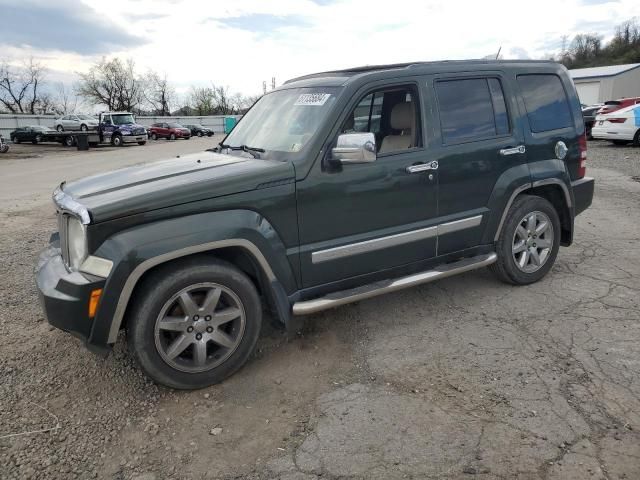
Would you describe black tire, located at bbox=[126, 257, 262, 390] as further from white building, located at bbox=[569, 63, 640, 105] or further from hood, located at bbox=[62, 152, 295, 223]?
white building, located at bbox=[569, 63, 640, 105]

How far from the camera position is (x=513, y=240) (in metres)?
4.45

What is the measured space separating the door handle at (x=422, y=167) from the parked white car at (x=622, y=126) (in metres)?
16.0

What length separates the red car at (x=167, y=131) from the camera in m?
41.5

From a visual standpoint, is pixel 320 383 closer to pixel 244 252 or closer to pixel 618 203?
pixel 244 252

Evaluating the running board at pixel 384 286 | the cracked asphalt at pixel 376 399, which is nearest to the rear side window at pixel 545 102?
the running board at pixel 384 286

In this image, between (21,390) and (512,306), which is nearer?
(21,390)

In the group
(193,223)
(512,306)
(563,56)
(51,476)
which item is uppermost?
(563,56)

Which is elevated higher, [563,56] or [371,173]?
[563,56]

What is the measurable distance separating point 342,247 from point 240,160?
0.98 m

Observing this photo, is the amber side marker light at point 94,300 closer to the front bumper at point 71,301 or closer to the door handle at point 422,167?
the front bumper at point 71,301

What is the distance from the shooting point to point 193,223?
2.97m

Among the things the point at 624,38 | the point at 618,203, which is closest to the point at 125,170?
the point at 618,203

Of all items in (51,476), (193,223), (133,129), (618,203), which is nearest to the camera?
(51,476)

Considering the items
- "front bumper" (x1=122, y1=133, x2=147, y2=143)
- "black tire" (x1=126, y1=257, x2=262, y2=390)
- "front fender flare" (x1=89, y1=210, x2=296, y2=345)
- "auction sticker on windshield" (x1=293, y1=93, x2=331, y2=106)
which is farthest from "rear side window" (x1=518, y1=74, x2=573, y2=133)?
"front bumper" (x1=122, y1=133, x2=147, y2=143)
